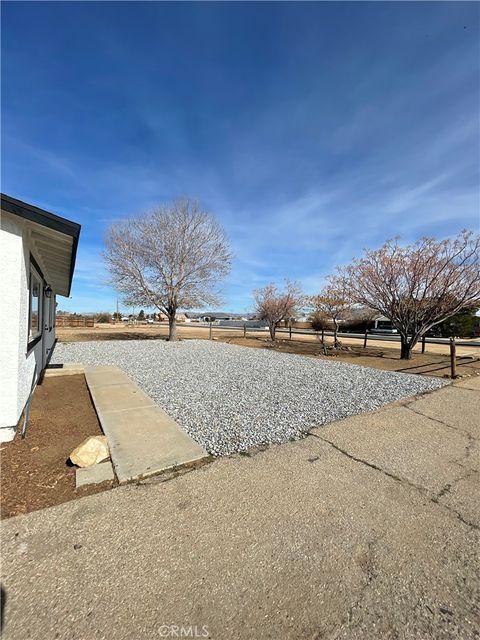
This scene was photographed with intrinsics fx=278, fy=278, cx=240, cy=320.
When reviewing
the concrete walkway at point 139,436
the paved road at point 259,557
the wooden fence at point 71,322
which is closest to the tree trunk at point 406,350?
the paved road at point 259,557

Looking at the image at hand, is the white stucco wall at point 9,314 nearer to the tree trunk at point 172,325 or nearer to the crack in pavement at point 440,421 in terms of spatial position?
the crack in pavement at point 440,421

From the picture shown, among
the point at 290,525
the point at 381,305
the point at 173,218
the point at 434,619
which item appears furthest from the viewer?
the point at 173,218

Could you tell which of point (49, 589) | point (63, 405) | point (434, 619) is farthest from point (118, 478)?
Result: point (63, 405)

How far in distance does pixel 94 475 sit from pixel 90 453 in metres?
0.31

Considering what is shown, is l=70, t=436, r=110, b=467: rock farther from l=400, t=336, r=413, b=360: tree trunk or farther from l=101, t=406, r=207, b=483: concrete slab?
l=400, t=336, r=413, b=360: tree trunk

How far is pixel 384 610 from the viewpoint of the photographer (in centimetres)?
152

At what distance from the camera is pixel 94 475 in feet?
8.77

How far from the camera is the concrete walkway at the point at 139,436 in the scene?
2883 mm

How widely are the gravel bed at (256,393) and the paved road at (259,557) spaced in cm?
92

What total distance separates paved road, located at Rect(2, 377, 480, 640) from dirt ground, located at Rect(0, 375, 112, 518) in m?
0.22

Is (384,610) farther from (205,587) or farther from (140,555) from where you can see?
(140,555)

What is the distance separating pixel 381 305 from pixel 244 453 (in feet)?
36.7

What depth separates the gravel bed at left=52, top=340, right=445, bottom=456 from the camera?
154 inches

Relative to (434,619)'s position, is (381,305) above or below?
above
